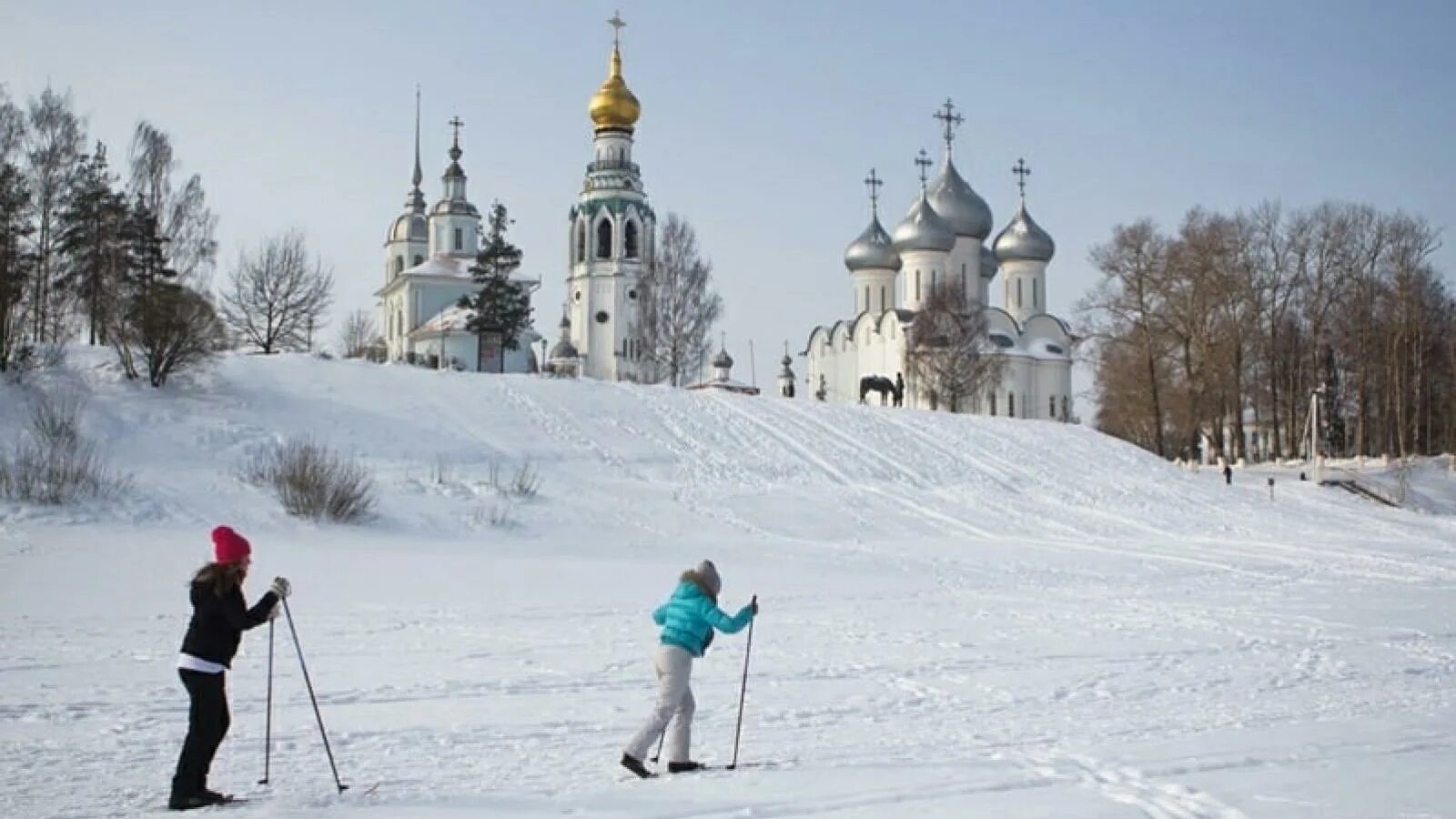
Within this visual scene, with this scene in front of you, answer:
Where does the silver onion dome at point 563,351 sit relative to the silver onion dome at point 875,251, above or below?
below

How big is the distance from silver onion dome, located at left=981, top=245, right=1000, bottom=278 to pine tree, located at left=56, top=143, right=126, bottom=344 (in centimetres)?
4363

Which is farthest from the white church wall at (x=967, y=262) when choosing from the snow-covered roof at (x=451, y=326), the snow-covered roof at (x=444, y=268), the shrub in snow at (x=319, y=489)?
the shrub in snow at (x=319, y=489)

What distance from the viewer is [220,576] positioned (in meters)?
7.63

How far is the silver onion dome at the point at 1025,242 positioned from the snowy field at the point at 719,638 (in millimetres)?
33668

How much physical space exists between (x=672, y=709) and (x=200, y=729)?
Result: 256cm

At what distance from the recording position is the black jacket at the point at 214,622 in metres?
7.59

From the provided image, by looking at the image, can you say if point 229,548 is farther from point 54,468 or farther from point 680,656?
point 54,468

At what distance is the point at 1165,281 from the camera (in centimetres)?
5141

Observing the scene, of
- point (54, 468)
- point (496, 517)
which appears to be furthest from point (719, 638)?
point (54, 468)

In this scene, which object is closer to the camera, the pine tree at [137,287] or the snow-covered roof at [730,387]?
the pine tree at [137,287]

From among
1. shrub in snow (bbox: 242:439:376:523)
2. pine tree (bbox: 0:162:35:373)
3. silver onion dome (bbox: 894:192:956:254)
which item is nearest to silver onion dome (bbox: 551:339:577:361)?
silver onion dome (bbox: 894:192:956:254)

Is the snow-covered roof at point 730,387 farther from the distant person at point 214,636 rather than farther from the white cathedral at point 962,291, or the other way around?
the distant person at point 214,636

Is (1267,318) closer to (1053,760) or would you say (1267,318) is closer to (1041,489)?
(1041,489)

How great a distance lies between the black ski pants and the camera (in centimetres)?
734
